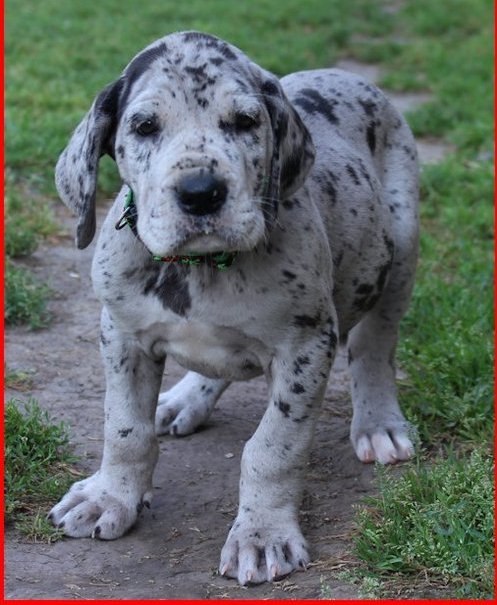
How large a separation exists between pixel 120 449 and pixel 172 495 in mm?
534

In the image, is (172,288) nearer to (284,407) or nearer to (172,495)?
(284,407)

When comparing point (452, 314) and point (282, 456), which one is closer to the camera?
point (282, 456)

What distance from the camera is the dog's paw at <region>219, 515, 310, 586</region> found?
465 cm

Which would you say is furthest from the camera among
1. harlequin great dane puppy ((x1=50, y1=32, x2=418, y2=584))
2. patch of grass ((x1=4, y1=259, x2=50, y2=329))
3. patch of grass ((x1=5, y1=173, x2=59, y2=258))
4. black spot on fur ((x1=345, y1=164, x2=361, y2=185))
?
patch of grass ((x1=5, y1=173, x2=59, y2=258))

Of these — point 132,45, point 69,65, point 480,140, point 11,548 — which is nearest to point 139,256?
point 11,548

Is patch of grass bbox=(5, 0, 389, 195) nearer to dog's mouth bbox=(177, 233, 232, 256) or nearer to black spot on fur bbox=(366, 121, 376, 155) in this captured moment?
black spot on fur bbox=(366, 121, 376, 155)

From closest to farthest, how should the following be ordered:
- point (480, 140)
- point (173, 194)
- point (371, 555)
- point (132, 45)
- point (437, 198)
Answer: point (173, 194)
point (371, 555)
point (437, 198)
point (480, 140)
point (132, 45)

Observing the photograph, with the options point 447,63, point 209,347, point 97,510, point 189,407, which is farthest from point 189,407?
point 447,63

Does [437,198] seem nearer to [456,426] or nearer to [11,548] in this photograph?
[456,426]

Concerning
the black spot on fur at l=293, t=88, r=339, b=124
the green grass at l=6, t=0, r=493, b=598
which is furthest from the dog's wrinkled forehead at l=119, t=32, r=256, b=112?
the green grass at l=6, t=0, r=493, b=598

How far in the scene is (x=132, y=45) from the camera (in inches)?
531

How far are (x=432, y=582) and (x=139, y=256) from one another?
170cm

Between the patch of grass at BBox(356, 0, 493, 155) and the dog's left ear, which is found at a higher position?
the dog's left ear

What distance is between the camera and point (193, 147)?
13.9 feet
